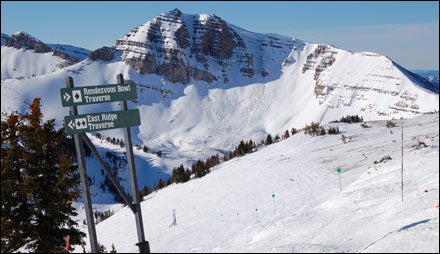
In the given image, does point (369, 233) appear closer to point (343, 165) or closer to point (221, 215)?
point (221, 215)

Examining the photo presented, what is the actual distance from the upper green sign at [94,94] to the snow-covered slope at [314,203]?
179 inches

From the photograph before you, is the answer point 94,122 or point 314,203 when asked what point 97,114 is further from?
point 314,203

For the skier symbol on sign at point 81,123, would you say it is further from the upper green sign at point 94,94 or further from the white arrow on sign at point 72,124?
the upper green sign at point 94,94

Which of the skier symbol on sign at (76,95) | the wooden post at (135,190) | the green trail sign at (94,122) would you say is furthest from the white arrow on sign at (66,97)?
the wooden post at (135,190)

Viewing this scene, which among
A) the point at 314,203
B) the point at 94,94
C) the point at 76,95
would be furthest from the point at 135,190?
the point at 314,203

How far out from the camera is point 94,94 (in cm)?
1179

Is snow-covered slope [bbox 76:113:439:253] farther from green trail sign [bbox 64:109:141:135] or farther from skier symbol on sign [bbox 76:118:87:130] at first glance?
skier symbol on sign [bbox 76:118:87:130]

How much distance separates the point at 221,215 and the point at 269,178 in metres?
9.50

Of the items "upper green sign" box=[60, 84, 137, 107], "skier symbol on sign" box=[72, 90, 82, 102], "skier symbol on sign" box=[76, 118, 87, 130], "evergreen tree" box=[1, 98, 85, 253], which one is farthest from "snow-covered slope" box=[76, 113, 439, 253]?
"skier symbol on sign" box=[72, 90, 82, 102]

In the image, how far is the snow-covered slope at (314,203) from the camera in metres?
12.8

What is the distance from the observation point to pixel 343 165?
3562 cm

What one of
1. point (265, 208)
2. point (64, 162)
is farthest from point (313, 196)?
point (64, 162)

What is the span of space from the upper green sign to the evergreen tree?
5.39 meters

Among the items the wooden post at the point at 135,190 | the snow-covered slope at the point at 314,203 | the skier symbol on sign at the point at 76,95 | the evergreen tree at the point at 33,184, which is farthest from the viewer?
the evergreen tree at the point at 33,184
